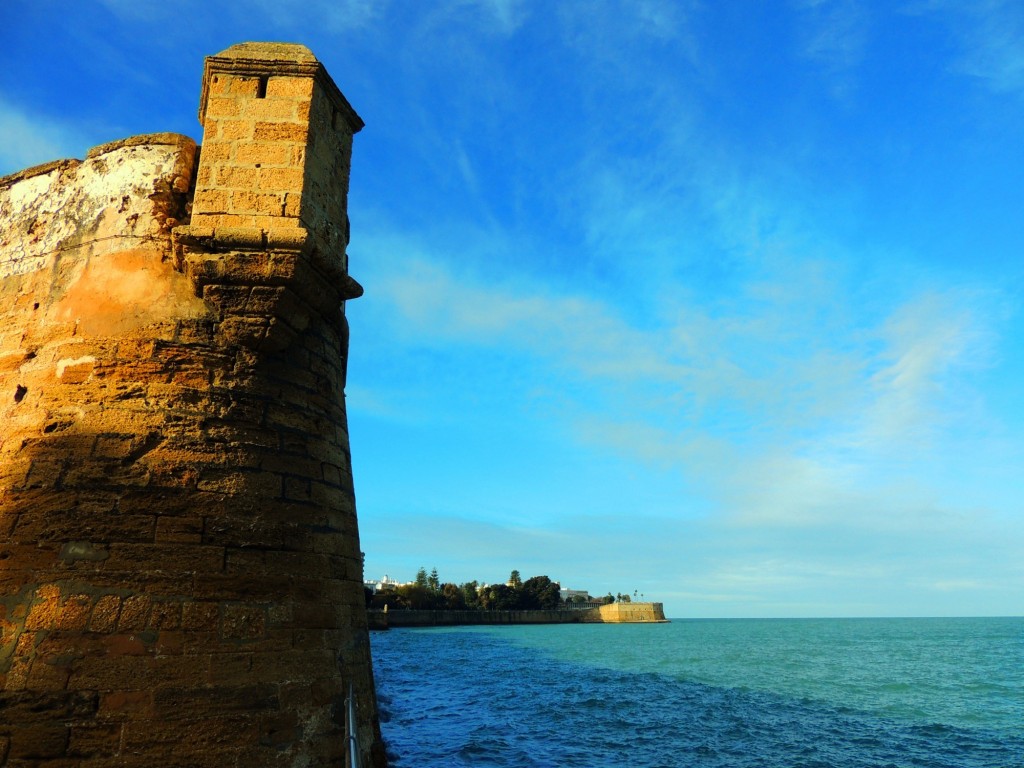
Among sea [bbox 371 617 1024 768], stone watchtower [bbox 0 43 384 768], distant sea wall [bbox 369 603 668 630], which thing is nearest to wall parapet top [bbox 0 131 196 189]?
stone watchtower [bbox 0 43 384 768]

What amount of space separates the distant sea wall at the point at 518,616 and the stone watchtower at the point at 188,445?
63.8 m

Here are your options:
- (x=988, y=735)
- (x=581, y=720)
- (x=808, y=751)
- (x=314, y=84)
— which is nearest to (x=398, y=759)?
(x=581, y=720)

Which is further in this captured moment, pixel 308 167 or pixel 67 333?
pixel 308 167

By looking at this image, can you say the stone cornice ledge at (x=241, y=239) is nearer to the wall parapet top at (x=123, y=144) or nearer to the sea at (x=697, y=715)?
the wall parapet top at (x=123, y=144)

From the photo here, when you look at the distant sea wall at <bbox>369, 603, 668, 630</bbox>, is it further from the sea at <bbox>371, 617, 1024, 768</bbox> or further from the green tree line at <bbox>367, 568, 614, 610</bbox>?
the sea at <bbox>371, 617, 1024, 768</bbox>

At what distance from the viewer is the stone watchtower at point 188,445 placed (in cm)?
386

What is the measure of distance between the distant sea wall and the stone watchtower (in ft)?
209

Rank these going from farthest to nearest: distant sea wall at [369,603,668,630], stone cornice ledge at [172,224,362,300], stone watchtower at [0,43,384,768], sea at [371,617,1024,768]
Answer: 1. distant sea wall at [369,603,668,630]
2. sea at [371,617,1024,768]
3. stone cornice ledge at [172,224,362,300]
4. stone watchtower at [0,43,384,768]

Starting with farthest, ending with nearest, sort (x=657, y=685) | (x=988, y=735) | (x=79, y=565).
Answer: (x=657, y=685) < (x=988, y=735) < (x=79, y=565)

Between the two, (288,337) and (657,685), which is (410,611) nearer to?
(657,685)

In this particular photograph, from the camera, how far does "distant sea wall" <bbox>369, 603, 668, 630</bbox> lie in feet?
260

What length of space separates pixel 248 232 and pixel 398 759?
983 centimetres

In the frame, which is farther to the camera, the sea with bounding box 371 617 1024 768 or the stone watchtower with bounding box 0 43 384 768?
the sea with bounding box 371 617 1024 768

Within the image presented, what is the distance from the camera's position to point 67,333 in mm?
4820
